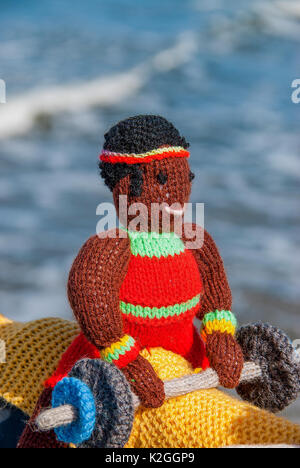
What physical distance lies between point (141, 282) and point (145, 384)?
0.15 meters

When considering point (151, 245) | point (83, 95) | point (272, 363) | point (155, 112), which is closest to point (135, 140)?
point (151, 245)

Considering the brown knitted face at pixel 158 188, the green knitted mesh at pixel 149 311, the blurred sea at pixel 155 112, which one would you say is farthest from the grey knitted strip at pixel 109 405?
the blurred sea at pixel 155 112

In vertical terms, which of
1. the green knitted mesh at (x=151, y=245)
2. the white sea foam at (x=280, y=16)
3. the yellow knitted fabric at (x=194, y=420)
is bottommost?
the yellow knitted fabric at (x=194, y=420)

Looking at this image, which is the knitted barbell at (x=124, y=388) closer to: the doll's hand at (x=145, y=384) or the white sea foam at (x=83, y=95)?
the doll's hand at (x=145, y=384)

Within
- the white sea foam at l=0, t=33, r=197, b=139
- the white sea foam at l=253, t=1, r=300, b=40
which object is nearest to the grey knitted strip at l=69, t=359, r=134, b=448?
the white sea foam at l=0, t=33, r=197, b=139

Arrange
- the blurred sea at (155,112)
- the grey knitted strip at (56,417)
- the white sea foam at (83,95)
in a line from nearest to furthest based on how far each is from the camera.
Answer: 1. the grey knitted strip at (56,417)
2. the blurred sea at (155,112)
3. the white sea foam at (83,95)

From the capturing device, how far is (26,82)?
16.5 ft

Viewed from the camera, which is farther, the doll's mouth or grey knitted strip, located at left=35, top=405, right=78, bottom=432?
the doll's mouth

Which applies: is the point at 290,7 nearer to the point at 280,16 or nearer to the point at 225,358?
the point at 280,16

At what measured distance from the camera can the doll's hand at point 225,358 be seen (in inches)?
39.2

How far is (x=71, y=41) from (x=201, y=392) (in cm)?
508

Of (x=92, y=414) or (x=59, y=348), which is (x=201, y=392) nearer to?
(x=92, y=414)

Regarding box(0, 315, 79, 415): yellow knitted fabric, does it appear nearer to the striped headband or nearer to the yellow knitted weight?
the yellow knitted weight

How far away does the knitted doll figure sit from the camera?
941 millimetres
